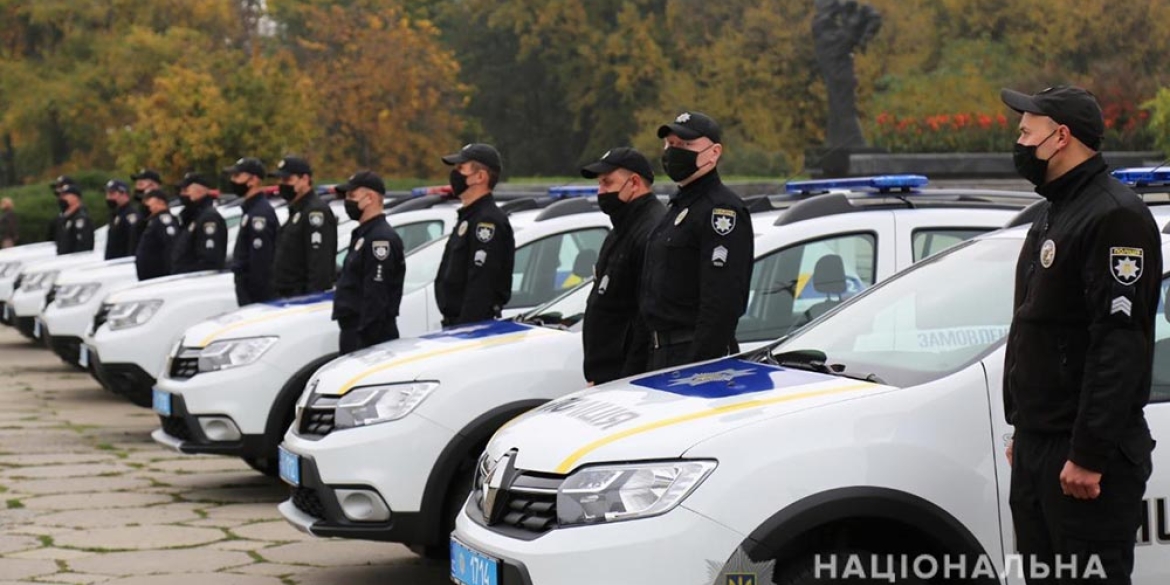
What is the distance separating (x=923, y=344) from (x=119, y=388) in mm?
8099

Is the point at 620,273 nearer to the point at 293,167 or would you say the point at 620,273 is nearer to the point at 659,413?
the point at 659,413

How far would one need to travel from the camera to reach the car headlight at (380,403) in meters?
6.95

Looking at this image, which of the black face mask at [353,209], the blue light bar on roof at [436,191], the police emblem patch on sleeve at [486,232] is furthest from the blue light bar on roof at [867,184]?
the blue light bar on roof at [436,191]

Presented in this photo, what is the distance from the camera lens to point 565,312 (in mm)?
7840

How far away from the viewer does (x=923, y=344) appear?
5.11m

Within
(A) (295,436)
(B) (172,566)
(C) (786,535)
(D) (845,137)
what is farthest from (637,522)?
(D) (845,137)

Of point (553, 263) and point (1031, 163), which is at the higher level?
point (1031, 163)

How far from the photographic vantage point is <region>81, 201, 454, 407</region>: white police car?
1195 centimetres

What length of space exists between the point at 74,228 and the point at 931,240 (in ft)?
46.4

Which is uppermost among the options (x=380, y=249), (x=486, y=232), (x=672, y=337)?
(x=486, y=232)

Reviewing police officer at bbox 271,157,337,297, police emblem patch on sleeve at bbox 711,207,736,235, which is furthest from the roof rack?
police emblem patch on sleeve at bbox 711,207,736,235

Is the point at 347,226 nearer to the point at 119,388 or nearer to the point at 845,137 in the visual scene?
the point at 119,388

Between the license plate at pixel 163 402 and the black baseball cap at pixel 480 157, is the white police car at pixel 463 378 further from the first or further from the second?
the license plate at pixel 163 402

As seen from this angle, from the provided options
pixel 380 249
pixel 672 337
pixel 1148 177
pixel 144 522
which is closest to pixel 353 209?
pixel 380 249
